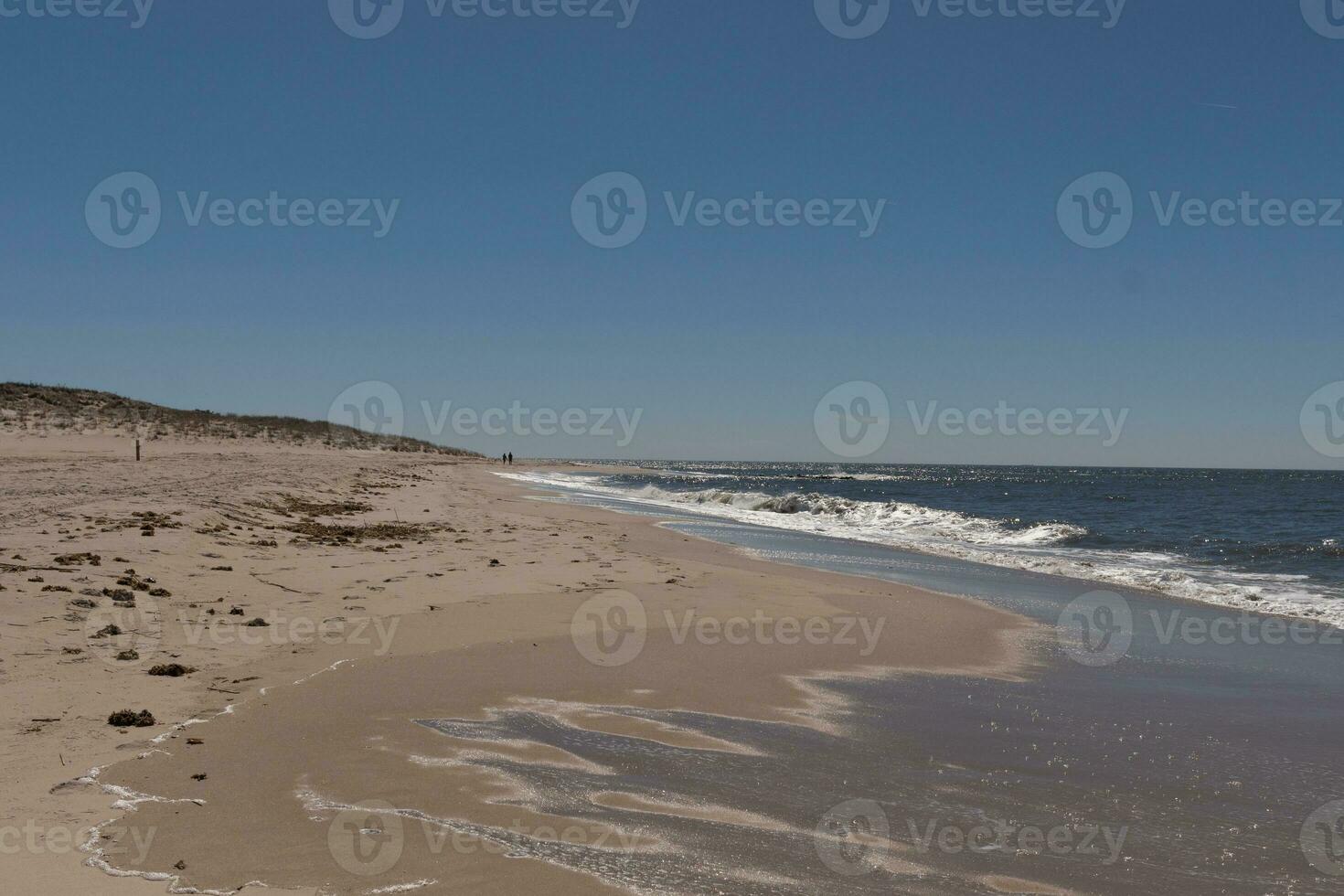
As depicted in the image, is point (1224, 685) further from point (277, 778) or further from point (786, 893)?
point (277, 778)

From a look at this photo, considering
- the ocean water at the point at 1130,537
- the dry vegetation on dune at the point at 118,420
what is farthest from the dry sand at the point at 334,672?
the dry vegetation on dune at the point at 118,420

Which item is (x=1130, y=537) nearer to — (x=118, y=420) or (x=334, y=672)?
(x=334, y=672)

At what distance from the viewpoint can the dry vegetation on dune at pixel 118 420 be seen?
47.7 metres

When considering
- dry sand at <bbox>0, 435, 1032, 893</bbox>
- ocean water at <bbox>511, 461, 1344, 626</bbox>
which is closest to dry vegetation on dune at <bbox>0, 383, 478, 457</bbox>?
ocean water at <bbox>511, 461, 1344, 626</bbox>

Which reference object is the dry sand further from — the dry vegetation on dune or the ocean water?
the dry vegetation on dune

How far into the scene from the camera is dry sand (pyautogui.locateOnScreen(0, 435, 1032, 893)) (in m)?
3.85

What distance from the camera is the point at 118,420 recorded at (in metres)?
53.7

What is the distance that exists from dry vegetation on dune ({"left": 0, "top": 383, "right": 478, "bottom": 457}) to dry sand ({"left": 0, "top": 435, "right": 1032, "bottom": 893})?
39088 millimetres

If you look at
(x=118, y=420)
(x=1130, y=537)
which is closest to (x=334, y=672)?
(x=1130, y=537)

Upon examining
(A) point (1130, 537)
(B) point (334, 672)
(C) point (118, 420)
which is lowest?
(B) point (334, 672)

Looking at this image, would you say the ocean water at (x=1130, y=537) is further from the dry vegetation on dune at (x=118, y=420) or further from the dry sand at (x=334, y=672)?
the dry vegetation on dune at (x=118, y=420)

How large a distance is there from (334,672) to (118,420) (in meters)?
57.0

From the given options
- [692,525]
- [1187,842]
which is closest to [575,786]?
[1187,842]

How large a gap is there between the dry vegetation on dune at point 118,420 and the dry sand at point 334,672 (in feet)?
128
